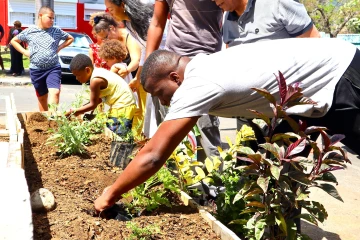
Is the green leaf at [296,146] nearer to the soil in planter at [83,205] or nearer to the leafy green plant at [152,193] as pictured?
the soil in planter at [83,205]

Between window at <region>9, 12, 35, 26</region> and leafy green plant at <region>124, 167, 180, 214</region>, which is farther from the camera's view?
window at <region>9, 12, 35, 26</region>

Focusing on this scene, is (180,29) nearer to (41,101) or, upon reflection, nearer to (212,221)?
(212,221)

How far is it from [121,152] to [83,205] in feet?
3.70

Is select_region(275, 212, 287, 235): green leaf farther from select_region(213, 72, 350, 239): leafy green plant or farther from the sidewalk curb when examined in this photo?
the sidewalk curb

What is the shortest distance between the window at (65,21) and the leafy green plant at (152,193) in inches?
1058

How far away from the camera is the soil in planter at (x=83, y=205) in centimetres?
282

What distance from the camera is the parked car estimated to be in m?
16.5

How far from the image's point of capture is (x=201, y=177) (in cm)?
326

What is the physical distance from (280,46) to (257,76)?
0.78 ft

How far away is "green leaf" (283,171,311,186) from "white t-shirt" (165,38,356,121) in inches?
15.2

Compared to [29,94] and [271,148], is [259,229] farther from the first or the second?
[29,94]

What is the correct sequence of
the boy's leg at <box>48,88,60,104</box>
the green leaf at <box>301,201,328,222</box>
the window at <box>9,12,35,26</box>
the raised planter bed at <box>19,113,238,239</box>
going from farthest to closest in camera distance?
the window at <box>9,12,35,26</box> < the boy's leg at <box>48,88,60,104</box> < the raised planter bed at <box>19,113,238,239</box> < the green leaf at <box>301,201,328,222</box>

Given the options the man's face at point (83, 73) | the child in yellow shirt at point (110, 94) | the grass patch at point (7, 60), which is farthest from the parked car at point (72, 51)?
the child in yellow shirt at point (110, 94)

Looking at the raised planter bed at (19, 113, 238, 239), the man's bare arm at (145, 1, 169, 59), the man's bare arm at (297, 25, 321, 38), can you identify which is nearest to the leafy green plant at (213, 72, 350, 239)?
the raised planter bed at (19, 113, 238, 239)
